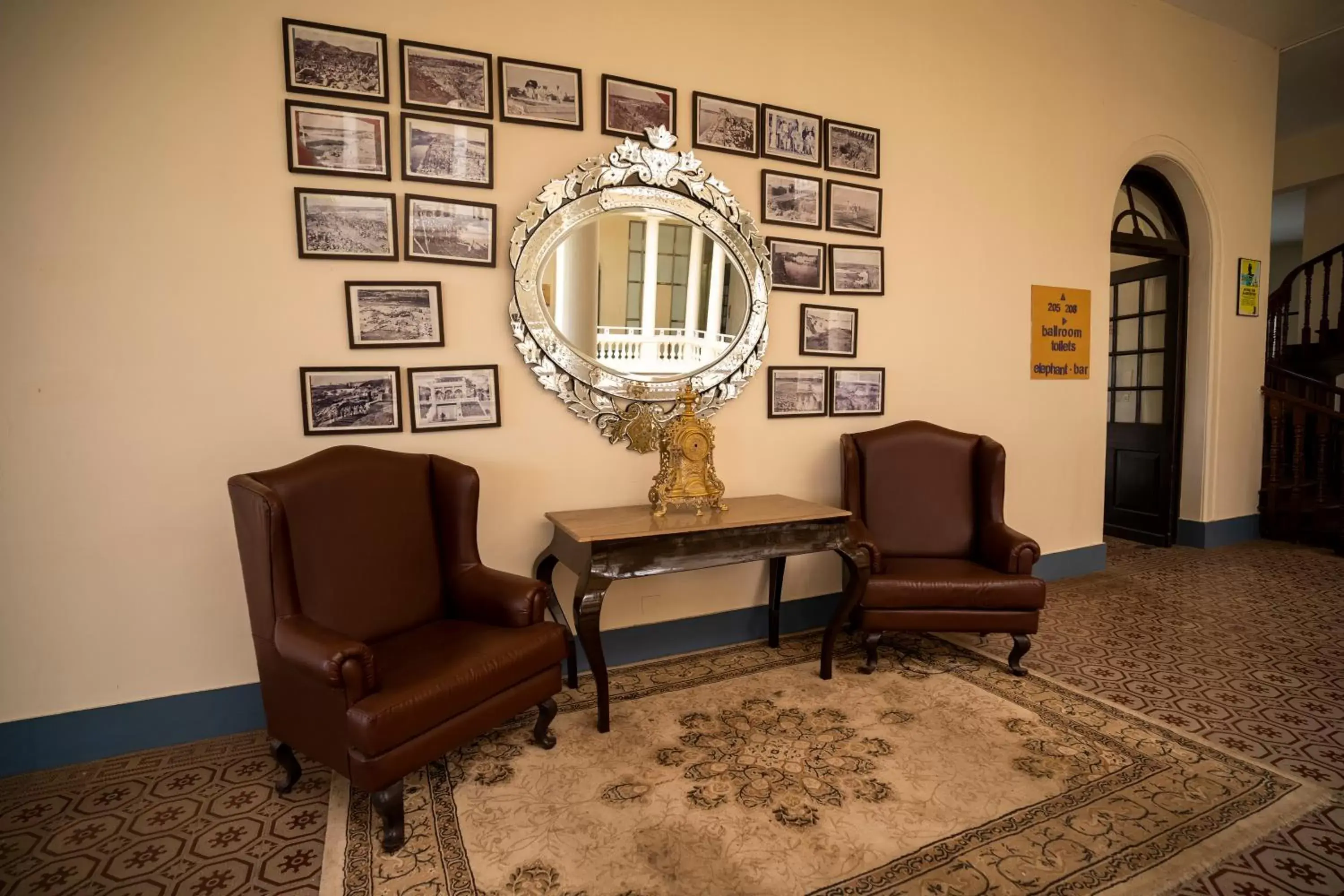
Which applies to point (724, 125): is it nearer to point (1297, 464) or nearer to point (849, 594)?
point (849, 594)

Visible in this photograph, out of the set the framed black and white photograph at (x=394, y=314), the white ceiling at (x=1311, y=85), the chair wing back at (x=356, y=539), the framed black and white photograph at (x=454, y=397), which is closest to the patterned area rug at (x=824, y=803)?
the chair wing back at (x=356, y=539)

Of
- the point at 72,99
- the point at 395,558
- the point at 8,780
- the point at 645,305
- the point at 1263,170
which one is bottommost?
the point at 8,780

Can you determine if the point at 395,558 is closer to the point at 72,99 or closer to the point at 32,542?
the point at 32,542

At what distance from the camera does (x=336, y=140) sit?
8.50 ft

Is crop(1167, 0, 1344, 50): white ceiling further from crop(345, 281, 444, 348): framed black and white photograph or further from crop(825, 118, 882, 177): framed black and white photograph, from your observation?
crop(345, 281, 444, 348): framed black and white photograph

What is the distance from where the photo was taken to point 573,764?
2.29 meters

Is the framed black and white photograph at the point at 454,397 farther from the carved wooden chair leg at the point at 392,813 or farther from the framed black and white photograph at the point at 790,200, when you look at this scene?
the framed black and white photograph at the point at 790,200

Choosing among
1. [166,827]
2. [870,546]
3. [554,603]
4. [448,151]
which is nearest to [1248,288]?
[870,546]

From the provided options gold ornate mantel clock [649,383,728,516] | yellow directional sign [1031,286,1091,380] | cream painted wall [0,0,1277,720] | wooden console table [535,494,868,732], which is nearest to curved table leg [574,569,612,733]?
wooden console table [535,494,868,732]

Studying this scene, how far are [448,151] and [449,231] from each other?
330 millimetres

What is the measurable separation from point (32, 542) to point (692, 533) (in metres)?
2.35

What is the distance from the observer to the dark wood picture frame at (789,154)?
3.33 m

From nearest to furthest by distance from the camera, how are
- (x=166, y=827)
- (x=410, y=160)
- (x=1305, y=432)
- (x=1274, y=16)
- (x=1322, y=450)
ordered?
(x=166, y=827) → (x=410, y=160) → (x=1274, y=16) → (x=1322, y=450) → (x=1305, y=432)

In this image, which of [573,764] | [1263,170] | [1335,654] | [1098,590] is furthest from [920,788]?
[1263,170]
